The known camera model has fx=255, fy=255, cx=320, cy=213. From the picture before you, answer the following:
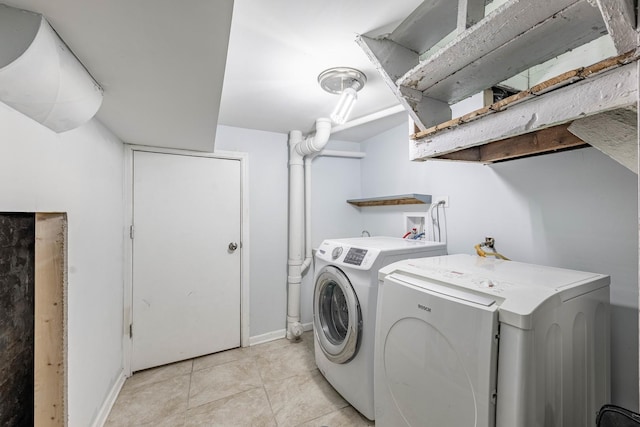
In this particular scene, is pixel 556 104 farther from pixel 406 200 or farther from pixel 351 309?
pixel 406 200

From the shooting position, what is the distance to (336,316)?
190 cm

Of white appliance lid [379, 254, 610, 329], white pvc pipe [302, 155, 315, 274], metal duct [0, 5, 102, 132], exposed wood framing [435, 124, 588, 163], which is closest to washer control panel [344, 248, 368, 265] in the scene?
white appliance lid [379, 254, 610, 329]

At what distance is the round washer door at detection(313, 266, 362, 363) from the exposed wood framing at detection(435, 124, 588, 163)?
951 millimetres

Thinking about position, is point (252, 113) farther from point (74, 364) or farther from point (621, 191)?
point (621, 191)

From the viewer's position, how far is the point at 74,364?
3.98ft

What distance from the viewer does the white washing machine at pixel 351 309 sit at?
1.50 meters

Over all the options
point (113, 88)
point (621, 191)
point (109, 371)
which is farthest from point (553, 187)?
point (109, 371)

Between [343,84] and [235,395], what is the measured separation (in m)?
2.25

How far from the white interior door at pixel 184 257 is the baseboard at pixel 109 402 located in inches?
6.4

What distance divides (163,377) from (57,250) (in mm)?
1446

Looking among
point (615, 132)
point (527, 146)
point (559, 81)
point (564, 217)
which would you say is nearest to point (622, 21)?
point (559, 81)

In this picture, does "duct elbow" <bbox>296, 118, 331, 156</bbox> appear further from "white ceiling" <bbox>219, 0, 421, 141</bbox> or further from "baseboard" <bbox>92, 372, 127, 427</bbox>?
"baseboard" <bbox>92, 372, 127, 427</bbox>

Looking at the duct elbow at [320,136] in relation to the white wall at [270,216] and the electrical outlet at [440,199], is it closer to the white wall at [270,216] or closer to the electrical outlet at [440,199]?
the white wall at [270,216]

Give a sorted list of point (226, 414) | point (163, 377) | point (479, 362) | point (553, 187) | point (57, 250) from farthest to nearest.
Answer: point (163, 377), point (226, 414), point (553, 187), point (57, 250), point (479, 362)
